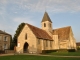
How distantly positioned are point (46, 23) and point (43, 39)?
1195 cm

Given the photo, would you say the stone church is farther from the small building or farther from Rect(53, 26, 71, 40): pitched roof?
the small building

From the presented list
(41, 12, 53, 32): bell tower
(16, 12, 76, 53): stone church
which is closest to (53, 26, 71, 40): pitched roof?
(16, 12, 76, 53): stone church

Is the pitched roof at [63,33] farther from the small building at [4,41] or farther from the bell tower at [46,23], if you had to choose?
the small building at [4,41]

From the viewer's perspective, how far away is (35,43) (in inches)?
1499

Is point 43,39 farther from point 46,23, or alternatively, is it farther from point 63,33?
point 46,23

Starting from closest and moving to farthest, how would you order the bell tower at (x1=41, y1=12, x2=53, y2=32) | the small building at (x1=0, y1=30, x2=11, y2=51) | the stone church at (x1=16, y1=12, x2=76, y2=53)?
the stone church at (x1=16, y1=12, x2=76, y2=53) → the small building at (x1=0, y1=30, x2=11, y2=51) → the bell tower at (x1=41, y1=12, x2=53, y2=32)

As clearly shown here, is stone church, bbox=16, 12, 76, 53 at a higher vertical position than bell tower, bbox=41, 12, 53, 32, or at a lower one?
lower

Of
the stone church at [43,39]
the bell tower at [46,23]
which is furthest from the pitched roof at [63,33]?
the bell tower at [46,23]

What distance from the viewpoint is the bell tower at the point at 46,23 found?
167ft

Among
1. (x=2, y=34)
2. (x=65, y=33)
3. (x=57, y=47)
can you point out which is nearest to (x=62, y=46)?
(x=57, y=47)

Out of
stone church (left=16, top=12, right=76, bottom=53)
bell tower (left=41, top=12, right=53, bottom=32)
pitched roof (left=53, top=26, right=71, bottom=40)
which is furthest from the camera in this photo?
bell tower (left=41, top=12, right=53, bottom=32)

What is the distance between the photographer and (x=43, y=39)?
41.1 metres

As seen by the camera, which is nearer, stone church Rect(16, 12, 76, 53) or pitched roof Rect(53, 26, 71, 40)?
stone church Rect(16, 12, 76, 53)

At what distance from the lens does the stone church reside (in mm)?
38838
